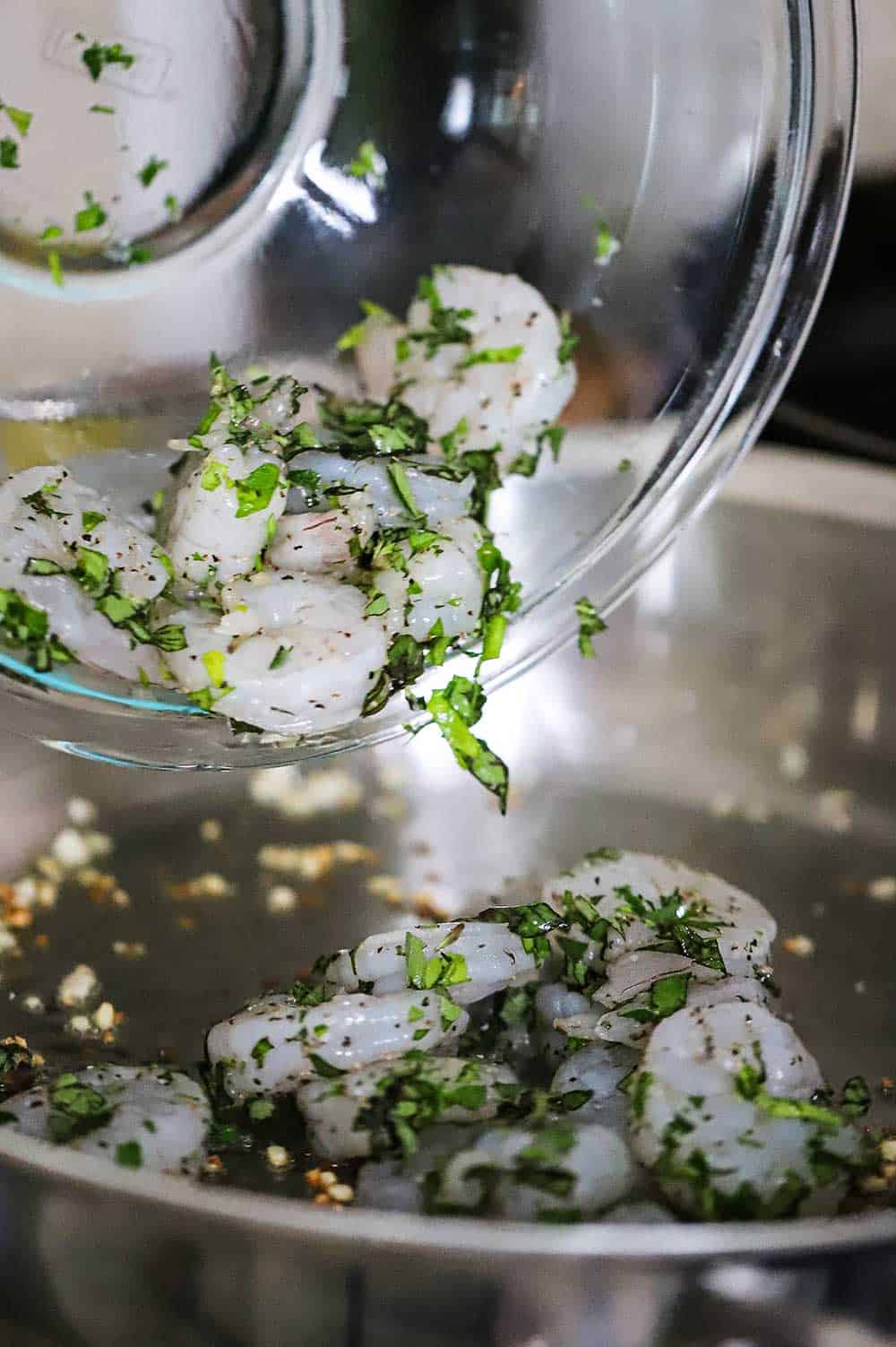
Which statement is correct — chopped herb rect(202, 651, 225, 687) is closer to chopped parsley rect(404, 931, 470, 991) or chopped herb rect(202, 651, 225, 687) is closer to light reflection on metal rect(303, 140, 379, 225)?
chopped parsley rect(404, 931, 470, 991)

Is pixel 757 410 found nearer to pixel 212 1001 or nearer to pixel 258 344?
pixel 258 344

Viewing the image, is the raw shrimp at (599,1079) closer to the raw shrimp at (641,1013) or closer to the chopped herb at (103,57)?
the raw shrimp at (641,1013)

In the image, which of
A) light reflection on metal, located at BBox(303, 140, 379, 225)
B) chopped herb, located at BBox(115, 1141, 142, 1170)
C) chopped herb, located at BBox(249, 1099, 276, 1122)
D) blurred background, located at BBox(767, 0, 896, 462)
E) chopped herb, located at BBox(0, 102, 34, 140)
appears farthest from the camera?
blurred background, located at BBox(767, 0, 896, 462)

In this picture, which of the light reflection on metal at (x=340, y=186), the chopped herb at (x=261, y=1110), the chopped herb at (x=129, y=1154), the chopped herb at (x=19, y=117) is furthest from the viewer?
the light reflection on metal at (x=340, y=186)

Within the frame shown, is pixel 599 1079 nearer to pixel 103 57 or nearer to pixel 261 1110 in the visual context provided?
pixel 261 1110

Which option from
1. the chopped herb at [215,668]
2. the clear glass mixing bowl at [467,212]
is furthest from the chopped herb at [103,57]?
the chopped herb at [215,668]

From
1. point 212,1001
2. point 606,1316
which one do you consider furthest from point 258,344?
point 606,1316

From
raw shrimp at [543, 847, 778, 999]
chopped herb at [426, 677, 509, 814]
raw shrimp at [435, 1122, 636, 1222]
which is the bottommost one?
raw shrimp at [435, 1122, 636, 1222]

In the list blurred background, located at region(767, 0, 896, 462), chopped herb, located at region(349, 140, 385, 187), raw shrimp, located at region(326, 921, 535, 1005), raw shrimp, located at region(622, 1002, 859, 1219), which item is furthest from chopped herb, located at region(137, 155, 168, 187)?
blurred background, located at region(767, 0, 896, 462)
